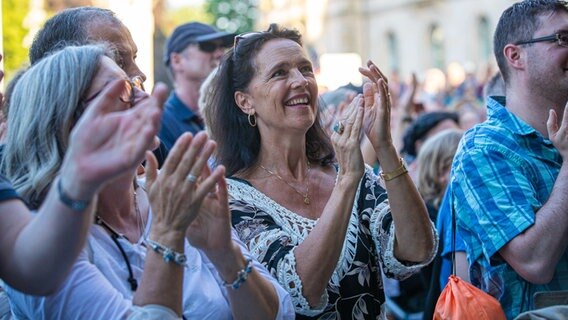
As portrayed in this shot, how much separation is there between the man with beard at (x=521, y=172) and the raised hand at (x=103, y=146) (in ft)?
6.51

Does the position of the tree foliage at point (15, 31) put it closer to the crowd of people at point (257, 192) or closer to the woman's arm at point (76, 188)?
the crowd of people at point (257, 192)

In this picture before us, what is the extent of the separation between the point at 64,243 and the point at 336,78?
10.6 m

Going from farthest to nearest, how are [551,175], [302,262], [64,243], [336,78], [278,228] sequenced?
[336,78] → [551,175] → [278,228] → [302,262] → [64,243]

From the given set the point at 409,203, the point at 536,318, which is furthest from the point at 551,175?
the point at 536,318

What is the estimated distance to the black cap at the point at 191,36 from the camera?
7164 millimetres

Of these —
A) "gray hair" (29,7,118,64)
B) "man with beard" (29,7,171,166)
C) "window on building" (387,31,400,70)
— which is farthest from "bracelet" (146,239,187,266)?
"window on building" (387,31,400,70)

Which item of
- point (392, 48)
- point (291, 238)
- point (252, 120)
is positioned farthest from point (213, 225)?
point (392, 48)

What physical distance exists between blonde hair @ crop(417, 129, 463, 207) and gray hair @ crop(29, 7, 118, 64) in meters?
3.00

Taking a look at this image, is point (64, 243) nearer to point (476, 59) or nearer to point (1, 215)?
point (1, 215)

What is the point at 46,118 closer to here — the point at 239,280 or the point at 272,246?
the point at 239,280

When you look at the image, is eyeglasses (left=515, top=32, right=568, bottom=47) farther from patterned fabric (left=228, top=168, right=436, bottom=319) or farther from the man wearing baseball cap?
the man wearing baseball cap

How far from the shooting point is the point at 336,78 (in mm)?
12797

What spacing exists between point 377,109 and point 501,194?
2.09 ft

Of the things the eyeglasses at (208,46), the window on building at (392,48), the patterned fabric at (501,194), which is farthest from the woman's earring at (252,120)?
the window on building at (392,48)
